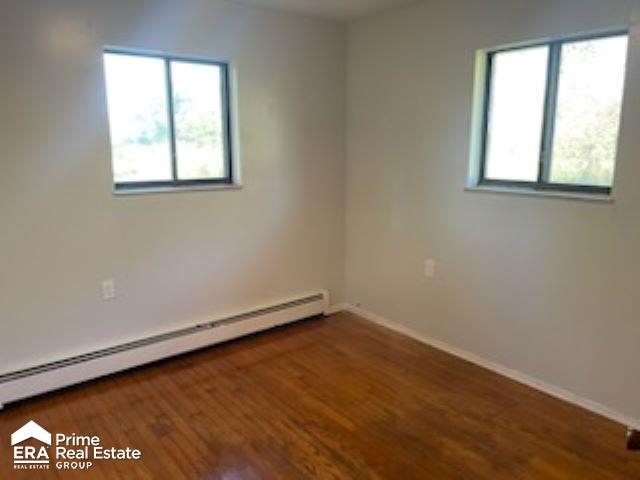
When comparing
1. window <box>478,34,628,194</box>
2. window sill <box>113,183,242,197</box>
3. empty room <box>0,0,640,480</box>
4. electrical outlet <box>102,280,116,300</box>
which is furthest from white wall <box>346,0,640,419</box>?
electrical outlet <box>102,280,116,300</box>

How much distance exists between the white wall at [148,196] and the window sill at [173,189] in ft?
0.13

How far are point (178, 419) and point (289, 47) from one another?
108 inches

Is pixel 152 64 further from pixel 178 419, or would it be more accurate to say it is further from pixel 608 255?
pixel 608 255

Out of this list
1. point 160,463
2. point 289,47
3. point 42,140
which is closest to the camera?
point 160,463

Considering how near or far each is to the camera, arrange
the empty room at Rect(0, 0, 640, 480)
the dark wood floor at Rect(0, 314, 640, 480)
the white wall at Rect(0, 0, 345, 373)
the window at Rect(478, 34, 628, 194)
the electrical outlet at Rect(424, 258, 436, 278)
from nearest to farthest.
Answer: the dark wood floor at Rect(0, 314, 640, 480), the empty room at Rect(0, 0, 640, 480), the window at Rect(478, 34, 628, 194), the white wall at Rect(0, 0, 345, 373), the electrical outlet at Rect(424, 258, 436, 278)

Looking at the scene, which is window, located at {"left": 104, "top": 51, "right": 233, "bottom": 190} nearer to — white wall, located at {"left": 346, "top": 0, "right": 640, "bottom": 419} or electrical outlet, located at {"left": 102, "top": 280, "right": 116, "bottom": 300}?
electrical outlet, located at {"left": 102, "top": 280, "right": 116, "bottom": 300}

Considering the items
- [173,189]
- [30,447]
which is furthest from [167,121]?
[30,447]

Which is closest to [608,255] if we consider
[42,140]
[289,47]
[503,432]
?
[503,432]

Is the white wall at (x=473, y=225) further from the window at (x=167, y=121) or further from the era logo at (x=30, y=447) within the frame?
the era logo at (x=30, y=447)

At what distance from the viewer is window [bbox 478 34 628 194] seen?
2.52 m

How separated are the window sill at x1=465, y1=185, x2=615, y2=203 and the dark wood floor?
3.94 feet

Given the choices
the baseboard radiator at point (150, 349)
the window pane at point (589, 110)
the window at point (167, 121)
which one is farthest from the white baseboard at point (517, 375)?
the window at point (167, 121)

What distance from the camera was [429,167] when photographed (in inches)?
134

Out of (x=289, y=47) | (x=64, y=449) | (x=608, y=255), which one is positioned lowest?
(x=64, y=449)
